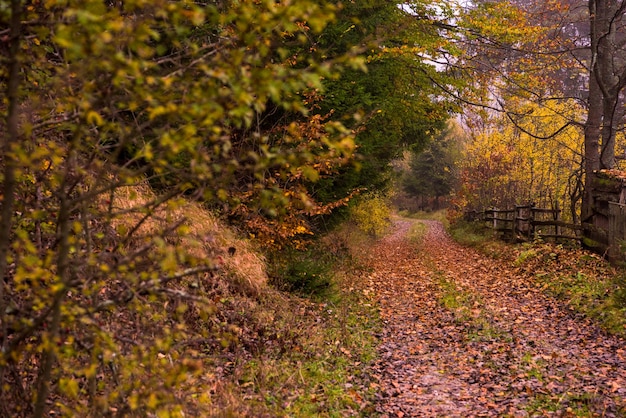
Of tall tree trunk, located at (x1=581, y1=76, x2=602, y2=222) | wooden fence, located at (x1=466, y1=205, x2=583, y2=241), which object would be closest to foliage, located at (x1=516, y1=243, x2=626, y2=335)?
wooden fence, located at (x1=466, y1=205, x2=583, y2=241)

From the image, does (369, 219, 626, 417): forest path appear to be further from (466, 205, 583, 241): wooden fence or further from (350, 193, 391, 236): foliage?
(350, 193, 391, 236): foliage

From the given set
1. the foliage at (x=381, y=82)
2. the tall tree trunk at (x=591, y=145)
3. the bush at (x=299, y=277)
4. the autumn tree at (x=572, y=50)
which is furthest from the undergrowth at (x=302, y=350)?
the tall tree trunk at (x=591, y=145)

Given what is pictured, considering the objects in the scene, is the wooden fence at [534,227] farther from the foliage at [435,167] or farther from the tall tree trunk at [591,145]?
the foliage at [435,167]

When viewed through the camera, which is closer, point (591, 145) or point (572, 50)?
point (572, 50)

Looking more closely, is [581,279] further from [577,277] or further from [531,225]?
[531,225]

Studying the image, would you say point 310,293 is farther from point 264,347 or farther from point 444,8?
point 444,8

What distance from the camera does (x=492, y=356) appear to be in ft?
23.1

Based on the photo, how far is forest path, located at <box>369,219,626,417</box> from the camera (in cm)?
553

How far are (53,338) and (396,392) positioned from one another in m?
4.61

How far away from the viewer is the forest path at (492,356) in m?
5.53

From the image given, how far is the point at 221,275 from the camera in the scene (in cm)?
743

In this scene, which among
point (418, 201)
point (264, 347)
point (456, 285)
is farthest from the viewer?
point (418, 201)

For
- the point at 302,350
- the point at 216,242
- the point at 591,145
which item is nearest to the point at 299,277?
the point at 216,242

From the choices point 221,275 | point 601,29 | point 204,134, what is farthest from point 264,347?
point 601,29
